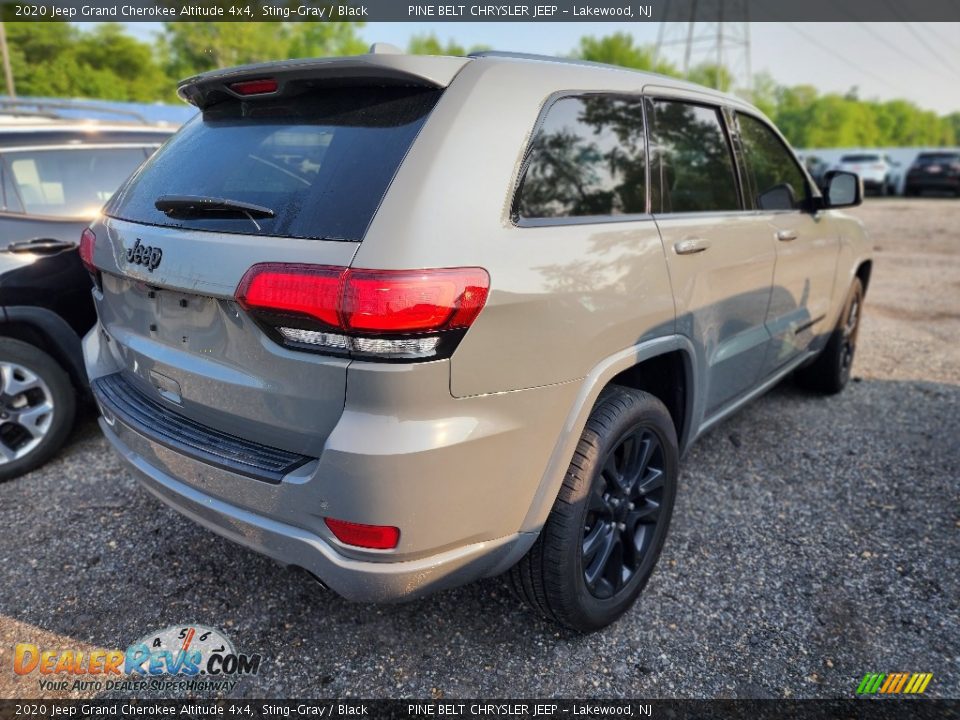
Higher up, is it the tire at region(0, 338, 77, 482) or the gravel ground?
the tire at region(0, 338, 77, 482)

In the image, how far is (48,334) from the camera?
338cm

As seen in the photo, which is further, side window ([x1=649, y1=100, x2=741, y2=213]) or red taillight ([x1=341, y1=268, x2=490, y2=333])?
side window ([x1=649, y1=100, x2=741, y2=213])

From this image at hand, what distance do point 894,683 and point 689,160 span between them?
2.07 m

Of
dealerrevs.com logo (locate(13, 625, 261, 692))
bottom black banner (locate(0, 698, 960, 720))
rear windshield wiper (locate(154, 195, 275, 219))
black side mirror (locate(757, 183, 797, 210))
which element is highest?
rear windshield wiper (locate(154, 195, 275, 219))

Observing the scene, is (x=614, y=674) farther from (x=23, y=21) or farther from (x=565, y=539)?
(x=23, y=21)

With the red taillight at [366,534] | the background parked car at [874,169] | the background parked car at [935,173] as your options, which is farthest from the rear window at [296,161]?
the background parked car at [874,169]

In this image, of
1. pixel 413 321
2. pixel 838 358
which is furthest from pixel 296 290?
pixel 838 358

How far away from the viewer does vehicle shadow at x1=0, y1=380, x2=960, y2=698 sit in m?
2.15

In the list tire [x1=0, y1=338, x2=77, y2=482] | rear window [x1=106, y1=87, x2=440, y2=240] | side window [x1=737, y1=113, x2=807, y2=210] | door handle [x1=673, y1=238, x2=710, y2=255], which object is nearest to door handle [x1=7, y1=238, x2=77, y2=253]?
tire [x1=0, y1=338, x2=77, y2=482]

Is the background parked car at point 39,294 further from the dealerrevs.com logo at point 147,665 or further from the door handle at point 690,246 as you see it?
the door handle at point 690,246

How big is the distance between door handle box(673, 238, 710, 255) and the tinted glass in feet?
10.4

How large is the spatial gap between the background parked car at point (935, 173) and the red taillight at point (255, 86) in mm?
28285

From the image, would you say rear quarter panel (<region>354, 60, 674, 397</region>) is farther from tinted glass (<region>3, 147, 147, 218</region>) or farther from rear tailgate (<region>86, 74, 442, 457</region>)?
tinted glass (<region>3, 147, 147, 218</region>)

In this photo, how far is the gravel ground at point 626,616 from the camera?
7.06ft
